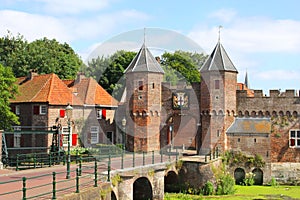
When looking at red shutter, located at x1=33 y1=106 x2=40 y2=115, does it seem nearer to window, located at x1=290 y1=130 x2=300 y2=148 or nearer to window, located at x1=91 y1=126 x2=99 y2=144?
window, located at x1=91 y1=126 x2=99 y2=144

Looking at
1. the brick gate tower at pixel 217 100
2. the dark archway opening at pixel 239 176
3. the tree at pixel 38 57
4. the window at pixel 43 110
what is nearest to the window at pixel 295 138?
the dark archway opening at pixel 239 176

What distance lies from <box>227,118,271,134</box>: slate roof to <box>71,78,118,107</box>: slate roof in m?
10.9

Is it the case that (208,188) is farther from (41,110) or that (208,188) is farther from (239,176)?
(41,110)

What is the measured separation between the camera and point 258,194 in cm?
2350

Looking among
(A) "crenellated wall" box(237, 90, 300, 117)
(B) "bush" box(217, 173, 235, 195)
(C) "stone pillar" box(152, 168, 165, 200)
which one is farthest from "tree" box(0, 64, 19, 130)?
(A) "crenellated wall" box(237, 90, 300, 117)

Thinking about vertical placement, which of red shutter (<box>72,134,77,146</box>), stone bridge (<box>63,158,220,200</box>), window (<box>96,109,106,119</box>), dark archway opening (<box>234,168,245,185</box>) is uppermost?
window (<box>96,109,106,119</box>)

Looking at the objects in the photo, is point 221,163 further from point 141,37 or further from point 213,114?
point 141,37

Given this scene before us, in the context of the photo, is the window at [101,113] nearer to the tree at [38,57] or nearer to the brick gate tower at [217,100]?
the brick gate tower at [217,100]

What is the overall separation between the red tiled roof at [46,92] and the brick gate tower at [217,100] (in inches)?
394

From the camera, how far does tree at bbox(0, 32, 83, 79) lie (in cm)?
4234

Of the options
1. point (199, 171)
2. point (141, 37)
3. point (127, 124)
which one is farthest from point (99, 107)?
point (199, 171)

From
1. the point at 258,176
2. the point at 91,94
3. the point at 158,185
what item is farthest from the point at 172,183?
the point at 91,94

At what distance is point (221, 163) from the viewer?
1054 inches

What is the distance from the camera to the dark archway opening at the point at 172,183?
23906mm
